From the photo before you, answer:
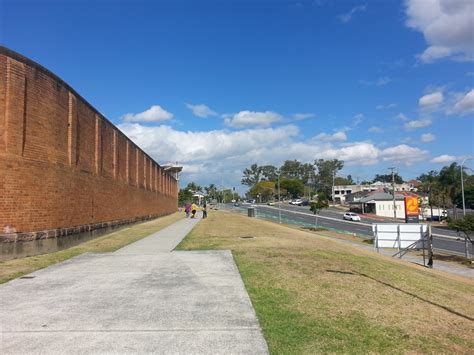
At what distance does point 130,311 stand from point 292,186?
158477mm

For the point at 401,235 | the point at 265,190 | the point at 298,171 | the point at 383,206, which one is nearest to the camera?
the point at 401,235

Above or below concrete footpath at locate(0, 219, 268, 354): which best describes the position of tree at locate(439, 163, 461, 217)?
above

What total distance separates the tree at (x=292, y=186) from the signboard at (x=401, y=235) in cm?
14047

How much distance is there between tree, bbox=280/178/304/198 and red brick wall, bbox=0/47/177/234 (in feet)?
460

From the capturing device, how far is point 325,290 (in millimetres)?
8664

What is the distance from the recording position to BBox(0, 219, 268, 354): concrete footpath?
18.1 ft

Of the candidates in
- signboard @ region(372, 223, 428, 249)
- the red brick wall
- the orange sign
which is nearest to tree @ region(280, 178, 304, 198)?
the orange sign

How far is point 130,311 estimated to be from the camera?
23.6 feet

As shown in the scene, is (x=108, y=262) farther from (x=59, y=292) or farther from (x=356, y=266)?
(x=356, y=266)

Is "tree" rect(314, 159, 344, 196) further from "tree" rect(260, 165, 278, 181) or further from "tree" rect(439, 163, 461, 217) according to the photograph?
"tree" rect(439, 163, 461, 217)

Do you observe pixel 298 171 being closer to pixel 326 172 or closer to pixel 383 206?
pixel 326 172

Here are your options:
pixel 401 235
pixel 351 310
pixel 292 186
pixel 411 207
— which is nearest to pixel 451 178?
pixel 411 207

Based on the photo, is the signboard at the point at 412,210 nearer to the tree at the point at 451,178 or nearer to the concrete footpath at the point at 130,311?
the concrete footpath at the point at 130,311

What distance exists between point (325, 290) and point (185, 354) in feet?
13.7
